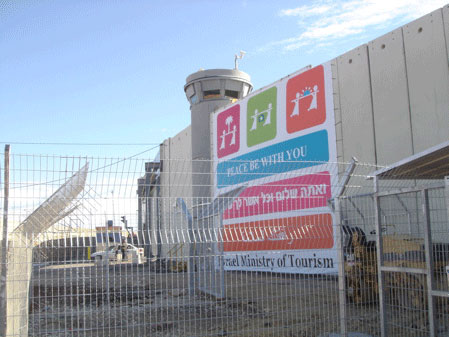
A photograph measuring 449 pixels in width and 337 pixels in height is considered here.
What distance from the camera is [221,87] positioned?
63.0 ft

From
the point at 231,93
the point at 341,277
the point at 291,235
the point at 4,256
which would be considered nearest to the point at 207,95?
the point at 231,93

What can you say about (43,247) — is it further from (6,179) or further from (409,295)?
(409,295)

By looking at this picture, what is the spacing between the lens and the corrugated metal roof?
4520 mm

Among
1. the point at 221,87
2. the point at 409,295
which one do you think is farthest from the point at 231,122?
the point at 409,295

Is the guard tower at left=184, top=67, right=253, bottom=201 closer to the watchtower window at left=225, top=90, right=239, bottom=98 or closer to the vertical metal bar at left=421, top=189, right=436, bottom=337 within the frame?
the watchtower window at left=225, top=90, right=239, bottom=98

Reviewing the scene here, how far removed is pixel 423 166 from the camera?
16.9 feet

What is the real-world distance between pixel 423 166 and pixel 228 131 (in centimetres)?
1153

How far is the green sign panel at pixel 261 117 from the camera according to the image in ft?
46.4

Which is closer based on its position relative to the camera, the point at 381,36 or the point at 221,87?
the point at 381,36

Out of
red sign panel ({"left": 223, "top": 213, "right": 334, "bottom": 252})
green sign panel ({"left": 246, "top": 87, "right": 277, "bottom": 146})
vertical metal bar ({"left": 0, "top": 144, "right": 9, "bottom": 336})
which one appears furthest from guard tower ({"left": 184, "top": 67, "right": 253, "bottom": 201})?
vertical metal bar ({"left": 0, "top": 144, "right": 9, "bottom": 336})

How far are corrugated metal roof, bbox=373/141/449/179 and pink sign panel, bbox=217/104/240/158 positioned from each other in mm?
10223

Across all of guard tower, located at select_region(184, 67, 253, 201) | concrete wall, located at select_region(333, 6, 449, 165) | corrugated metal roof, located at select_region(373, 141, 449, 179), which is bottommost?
corrugated metal roof, located at select_region(373, 141, 449, 179)

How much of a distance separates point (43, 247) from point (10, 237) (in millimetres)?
432

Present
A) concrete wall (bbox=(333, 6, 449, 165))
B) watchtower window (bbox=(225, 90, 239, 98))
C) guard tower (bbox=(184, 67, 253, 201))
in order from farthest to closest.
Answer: watchtower window (bbox=(225, 90, 239, 98)), guard tower (bbox=(184, 67, 253, 201)), concrete wall (bbox=(333, 6, 449, 165))
